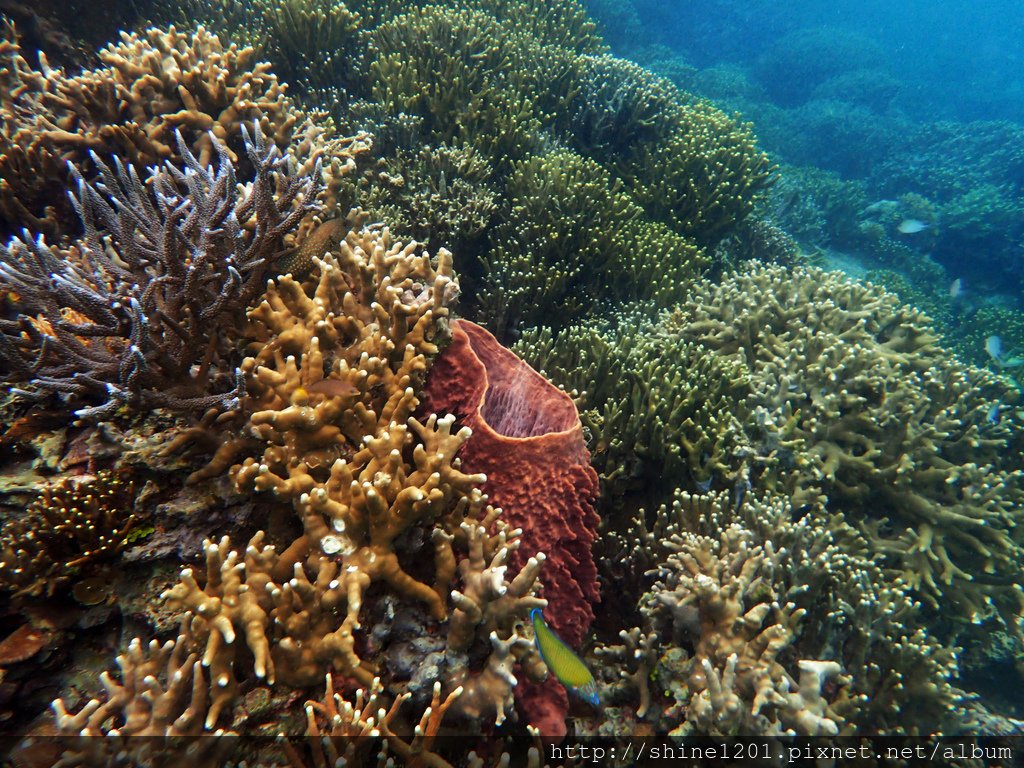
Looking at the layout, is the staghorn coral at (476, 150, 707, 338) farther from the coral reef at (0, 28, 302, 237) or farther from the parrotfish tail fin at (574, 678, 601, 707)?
the parrotfish tail fin at (574, 678, 601, 707)

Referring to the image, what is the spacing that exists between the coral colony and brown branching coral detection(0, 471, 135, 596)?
0.01 metres

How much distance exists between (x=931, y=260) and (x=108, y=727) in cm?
1856

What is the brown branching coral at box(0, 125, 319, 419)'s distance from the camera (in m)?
2.28

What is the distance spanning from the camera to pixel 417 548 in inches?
90.8

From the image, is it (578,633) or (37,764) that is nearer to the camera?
(37,764)

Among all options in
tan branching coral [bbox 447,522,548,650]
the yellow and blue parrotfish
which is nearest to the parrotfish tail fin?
the yellow and blue parrotfish

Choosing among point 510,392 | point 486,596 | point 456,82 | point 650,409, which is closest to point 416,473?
point 486,596

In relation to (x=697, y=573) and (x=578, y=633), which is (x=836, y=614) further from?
(x=578, y=633)

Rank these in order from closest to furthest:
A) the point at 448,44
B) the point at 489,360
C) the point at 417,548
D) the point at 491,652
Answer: the point at 491,652 < the point at 417,548 < the point at 489,360 < the point at 448,44

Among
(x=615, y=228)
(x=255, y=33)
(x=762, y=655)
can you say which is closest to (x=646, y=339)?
(x=615, y=228)

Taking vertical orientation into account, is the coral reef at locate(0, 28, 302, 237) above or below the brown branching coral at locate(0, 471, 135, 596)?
above

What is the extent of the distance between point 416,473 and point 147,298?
1.56 m

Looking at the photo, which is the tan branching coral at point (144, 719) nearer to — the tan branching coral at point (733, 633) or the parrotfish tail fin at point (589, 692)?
the parrotfish tail fin at point (589, 692)

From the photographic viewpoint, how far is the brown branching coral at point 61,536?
6.48 ft
